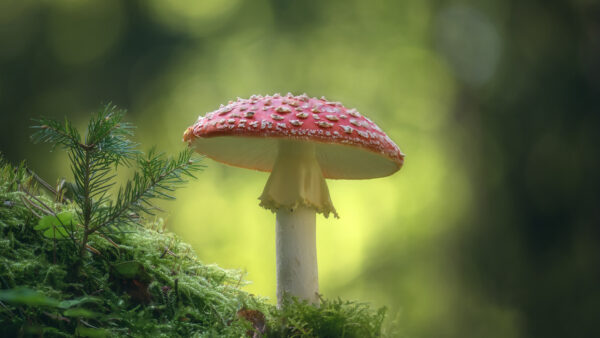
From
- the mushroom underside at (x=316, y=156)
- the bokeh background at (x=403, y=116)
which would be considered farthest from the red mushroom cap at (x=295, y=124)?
the bokeh background at (x=403, y=116)

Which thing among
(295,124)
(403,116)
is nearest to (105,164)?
(295,124)

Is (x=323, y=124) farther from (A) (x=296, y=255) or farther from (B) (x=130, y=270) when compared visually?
(B) (x=130, y=270)

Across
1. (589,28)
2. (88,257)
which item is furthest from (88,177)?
(589,28)

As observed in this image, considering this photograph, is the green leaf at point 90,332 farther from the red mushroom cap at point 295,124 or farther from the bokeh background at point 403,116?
the bokeh background at point 403,116

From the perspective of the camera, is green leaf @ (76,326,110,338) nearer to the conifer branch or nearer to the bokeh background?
the conifer branch

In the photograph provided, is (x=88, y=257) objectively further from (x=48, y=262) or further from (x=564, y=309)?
(x=564, y=309)

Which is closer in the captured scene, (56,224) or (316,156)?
(56,224)

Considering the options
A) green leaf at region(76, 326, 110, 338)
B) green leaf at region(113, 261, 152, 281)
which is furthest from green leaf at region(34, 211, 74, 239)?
green leaf at region(76, 326, 110, 338)
